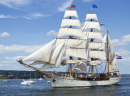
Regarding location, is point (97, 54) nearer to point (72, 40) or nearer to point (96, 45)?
point (96, 45)

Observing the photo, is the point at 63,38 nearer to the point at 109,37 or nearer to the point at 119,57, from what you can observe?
the point at 109,37

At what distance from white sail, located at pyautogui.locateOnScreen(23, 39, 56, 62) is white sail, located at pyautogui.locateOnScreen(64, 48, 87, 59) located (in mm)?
15180

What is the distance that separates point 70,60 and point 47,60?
1735cm

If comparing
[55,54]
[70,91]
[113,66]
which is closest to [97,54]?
[113,66]

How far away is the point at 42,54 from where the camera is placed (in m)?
54.1

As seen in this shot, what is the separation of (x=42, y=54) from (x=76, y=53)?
2125cm

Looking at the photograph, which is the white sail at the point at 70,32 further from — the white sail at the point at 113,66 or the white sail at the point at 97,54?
the white sail at the point at 113,66

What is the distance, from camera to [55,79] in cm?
6334

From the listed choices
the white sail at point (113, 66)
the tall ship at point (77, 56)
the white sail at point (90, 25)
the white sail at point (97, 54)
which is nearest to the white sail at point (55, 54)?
the tall ship at point (77, 56)

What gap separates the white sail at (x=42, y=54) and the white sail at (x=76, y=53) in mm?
15180

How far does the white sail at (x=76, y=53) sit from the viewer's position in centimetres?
7231

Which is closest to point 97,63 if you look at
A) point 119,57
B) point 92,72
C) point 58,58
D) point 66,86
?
point 92,72

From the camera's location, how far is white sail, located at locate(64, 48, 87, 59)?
72.3 meters

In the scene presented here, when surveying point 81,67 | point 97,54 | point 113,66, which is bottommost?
point 81,67
